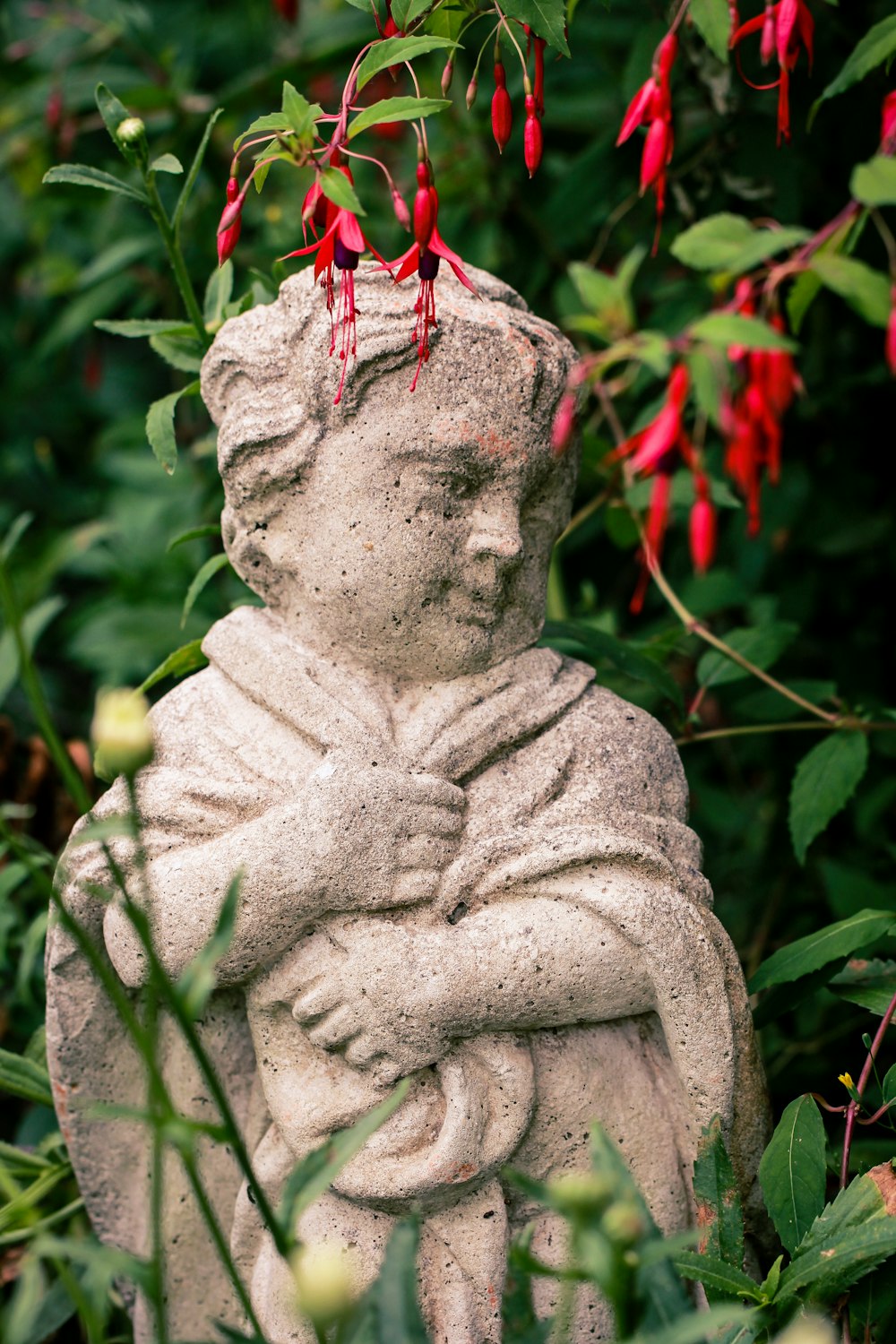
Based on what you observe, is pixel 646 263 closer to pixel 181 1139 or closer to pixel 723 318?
pixel 723 318

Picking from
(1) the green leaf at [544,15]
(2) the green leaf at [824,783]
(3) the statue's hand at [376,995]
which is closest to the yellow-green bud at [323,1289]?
(3) the statue's hand at [376,995]

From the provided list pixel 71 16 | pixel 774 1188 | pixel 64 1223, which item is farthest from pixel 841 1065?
pixel 71 16

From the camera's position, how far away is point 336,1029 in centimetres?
156

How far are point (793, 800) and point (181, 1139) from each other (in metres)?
1.22

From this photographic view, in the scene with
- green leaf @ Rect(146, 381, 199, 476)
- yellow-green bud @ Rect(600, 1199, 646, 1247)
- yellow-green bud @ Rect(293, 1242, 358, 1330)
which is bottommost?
yellow-green bud @ Rect(600, 1199, 646, 1247)

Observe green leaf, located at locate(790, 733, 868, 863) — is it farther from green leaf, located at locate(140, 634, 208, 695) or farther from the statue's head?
green leaf, located at locate(140, 634, 208, 695)

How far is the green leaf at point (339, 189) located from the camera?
1403 millimetres

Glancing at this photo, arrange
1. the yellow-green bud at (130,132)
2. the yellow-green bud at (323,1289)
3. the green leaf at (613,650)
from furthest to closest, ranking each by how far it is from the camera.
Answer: the green leaf at (613,650) → the yellow-green bud at (130,132) → the yellow-green bud at (323,1289)

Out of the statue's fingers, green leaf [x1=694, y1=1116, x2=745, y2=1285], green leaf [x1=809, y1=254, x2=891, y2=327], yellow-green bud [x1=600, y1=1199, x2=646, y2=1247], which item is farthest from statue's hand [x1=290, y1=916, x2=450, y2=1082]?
green leaf [x1=809, y1=254, x2=891, y2=327]

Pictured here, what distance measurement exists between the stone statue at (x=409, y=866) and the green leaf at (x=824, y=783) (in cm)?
31

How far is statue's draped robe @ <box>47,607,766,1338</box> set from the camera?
1.60 m

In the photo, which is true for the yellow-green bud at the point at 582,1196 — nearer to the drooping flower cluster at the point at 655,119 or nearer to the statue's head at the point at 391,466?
the statue's head at the point at 391,466

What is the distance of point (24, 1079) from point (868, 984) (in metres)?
1.13

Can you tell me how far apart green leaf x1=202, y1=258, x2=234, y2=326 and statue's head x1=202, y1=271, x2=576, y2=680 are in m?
0.28
